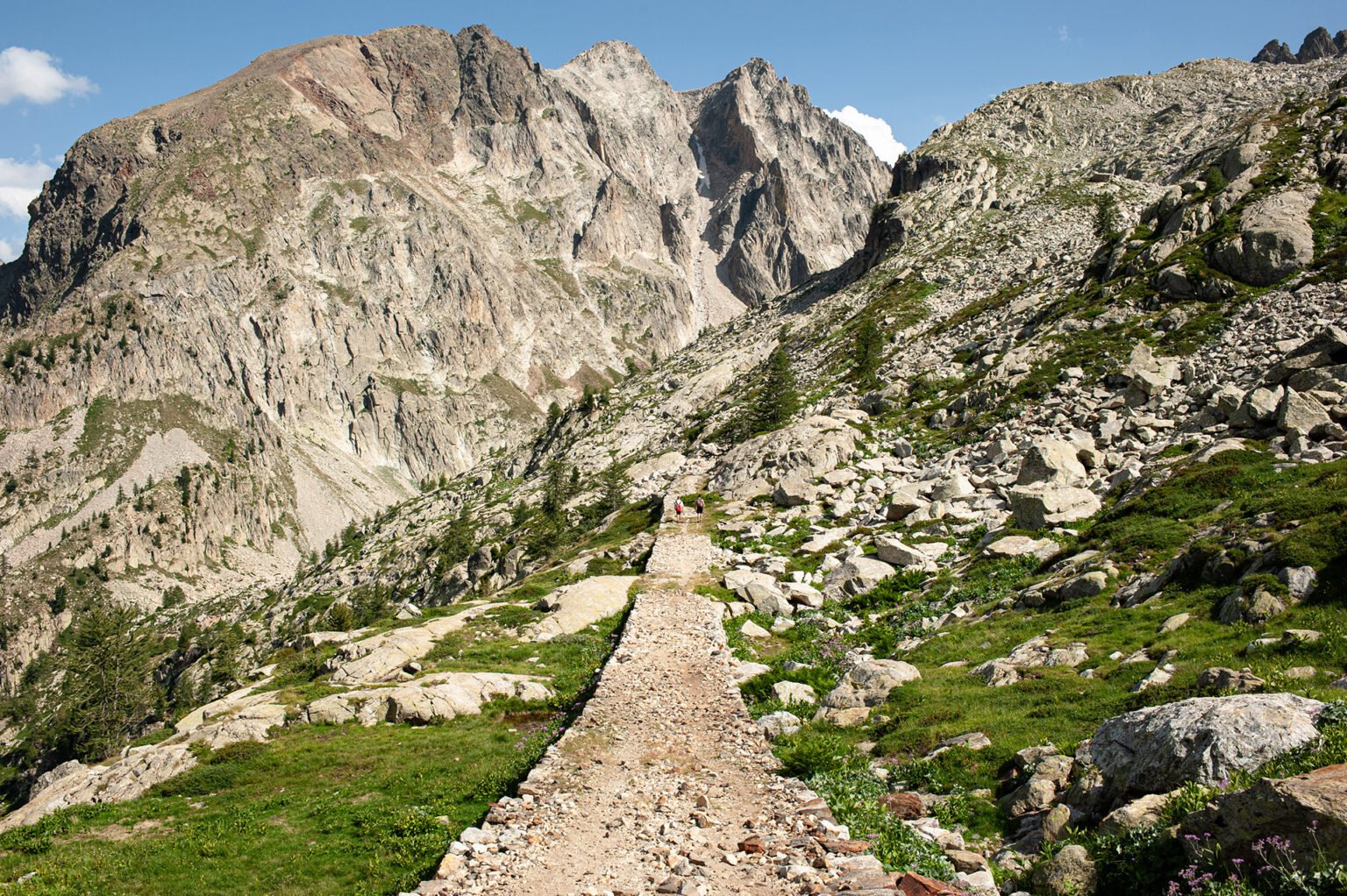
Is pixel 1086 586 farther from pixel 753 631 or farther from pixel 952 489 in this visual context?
pixel 952 489

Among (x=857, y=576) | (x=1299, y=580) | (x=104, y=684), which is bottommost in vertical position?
(x=104, y=684)

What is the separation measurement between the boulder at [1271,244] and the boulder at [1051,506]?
29.4m

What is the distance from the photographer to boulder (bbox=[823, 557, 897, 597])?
98.1ft

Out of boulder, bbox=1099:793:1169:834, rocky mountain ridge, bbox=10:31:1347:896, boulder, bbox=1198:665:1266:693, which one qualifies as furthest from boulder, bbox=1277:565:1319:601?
boulder, bbox=1099:793:1169:834

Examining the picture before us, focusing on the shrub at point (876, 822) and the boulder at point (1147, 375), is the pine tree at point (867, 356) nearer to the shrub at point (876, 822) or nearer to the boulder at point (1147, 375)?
the boulder at point (1147, 375)

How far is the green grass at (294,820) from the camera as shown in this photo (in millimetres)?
14492

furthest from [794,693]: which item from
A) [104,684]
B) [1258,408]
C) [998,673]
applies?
[104,684]

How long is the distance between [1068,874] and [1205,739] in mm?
2724

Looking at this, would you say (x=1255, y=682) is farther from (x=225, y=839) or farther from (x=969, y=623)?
(x=225, y=839)

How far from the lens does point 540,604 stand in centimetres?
3634

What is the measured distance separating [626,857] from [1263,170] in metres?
Answer: 75.9

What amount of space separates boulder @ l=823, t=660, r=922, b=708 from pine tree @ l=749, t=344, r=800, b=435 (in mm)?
44996

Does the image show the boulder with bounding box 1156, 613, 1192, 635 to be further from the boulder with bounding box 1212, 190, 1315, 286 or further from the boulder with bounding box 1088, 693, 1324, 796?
the boulder with bounding box 1212, 190, 1315, 286

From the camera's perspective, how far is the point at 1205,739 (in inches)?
373
